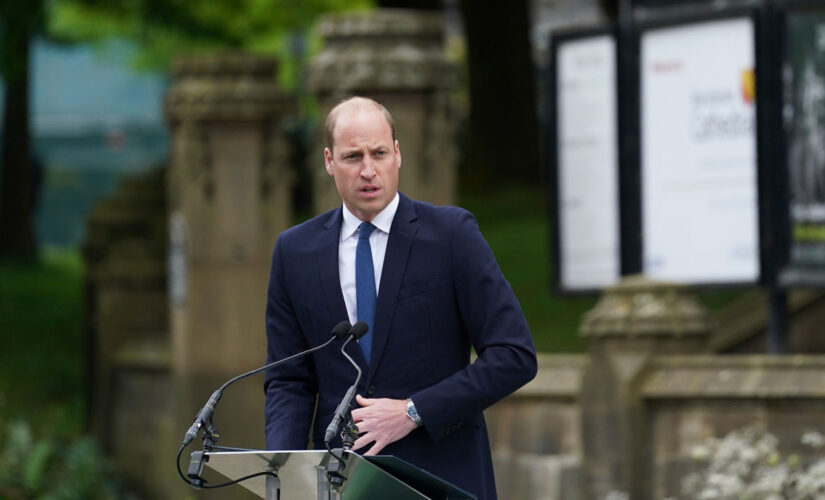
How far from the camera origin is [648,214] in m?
13.2

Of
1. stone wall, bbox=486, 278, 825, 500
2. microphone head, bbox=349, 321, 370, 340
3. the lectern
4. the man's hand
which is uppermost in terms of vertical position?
microphone head, bbox=349, 321, 370, 340

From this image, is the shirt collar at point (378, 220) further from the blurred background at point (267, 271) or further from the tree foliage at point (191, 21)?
the tree foliage at point (191, 21)

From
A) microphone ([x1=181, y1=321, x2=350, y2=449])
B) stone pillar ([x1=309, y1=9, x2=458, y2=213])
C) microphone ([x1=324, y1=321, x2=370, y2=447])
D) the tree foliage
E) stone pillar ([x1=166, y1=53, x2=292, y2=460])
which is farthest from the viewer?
the tree foliage

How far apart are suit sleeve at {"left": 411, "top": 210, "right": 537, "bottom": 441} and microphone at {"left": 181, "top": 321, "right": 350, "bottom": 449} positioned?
0.27 metres

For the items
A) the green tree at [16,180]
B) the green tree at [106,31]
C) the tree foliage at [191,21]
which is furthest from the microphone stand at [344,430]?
the green tree at [16,180]

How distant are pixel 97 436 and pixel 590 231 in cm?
513

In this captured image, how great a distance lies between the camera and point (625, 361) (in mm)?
10484

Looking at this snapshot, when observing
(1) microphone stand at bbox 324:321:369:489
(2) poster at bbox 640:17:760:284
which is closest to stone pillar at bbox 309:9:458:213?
(2) poster at bbox 640:17:760:284

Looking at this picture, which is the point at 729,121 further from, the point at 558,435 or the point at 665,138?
the point at 558,435

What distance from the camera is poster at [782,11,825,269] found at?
1187 centimetres

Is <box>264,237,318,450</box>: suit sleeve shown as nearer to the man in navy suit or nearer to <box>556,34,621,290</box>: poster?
the man in navy suit

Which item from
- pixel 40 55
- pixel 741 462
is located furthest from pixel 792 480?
pixel 40 55

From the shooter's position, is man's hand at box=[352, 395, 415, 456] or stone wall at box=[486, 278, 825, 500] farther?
stone wall at box=[486, 278, 825, 500]

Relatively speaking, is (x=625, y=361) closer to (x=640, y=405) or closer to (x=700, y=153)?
(x=640, y=405)
